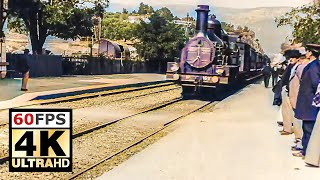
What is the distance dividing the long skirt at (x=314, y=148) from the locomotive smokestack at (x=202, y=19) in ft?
51.0

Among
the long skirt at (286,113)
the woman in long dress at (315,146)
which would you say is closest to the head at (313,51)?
the woman in long dress at (315,146)

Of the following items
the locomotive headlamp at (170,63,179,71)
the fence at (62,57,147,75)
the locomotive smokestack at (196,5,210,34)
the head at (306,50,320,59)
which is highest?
the locomotive smokestack at (196,5,210,34)

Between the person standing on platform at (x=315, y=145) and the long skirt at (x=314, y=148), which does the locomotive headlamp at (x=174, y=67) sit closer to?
the person standing on platform at (x=315, y=145)

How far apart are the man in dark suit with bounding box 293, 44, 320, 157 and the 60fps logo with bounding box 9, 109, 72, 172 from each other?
6.04 m

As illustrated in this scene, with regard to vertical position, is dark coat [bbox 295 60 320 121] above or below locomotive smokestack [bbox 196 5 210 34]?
below

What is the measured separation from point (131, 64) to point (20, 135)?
59333mm

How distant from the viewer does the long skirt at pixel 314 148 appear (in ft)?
28.4

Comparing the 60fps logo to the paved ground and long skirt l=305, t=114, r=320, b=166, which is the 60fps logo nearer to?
the paved ground

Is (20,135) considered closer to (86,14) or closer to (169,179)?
(169,179)

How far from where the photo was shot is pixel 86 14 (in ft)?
144

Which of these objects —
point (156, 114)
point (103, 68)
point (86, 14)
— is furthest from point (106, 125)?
point (103, 68)

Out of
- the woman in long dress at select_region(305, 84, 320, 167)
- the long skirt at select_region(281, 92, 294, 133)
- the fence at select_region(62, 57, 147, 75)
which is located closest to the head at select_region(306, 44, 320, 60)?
the woman in long dress at select_region(305, 84, 320, 167)

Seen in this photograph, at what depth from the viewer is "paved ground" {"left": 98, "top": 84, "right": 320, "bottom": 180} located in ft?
27.4

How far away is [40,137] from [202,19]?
68.7 feet
